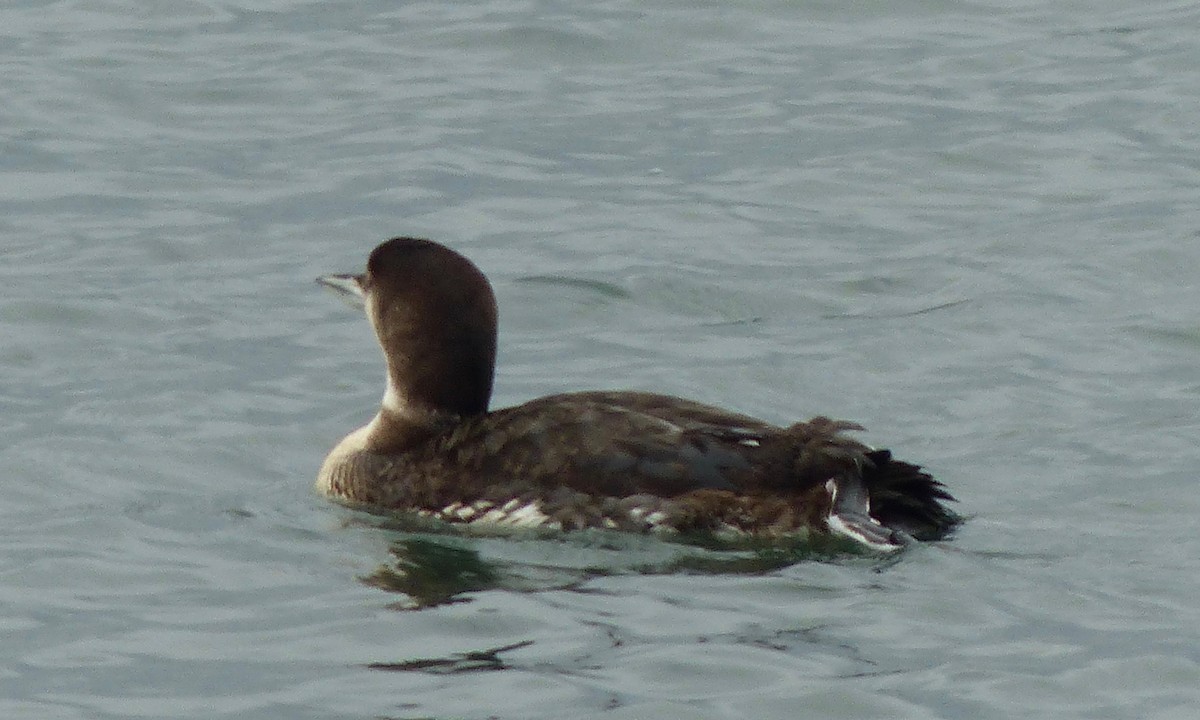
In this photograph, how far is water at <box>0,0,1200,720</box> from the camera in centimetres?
808

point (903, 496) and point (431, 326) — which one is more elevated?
point (431, 326)

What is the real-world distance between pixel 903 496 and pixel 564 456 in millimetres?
1215

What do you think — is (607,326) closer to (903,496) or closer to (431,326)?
(431,326)

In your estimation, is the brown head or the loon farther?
the brown head

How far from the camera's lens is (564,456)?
375 inches

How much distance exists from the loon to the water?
185mm

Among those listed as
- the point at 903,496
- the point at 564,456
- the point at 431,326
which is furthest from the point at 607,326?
the point at 903,496

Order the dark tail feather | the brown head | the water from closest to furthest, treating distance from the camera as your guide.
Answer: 1. the water
2. the dark tail feather
3. the brown head

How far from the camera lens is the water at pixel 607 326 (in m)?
8.08

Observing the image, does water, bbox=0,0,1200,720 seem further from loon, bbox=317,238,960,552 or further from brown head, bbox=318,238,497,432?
brown head, bbox=318,238,497,432

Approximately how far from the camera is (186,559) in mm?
9219

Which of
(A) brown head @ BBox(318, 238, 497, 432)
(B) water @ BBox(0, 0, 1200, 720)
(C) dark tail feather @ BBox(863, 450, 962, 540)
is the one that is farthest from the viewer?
(A) brown head @ BBox(318, 238, 497, 432)

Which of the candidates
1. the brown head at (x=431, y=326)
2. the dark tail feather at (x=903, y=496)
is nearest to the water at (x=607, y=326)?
the dark tail feather at (x=903, y=496)

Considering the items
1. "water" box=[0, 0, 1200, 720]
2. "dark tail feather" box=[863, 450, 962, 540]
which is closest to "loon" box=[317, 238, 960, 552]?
"dark tail feather" box=[863, 450, 962, 540]
